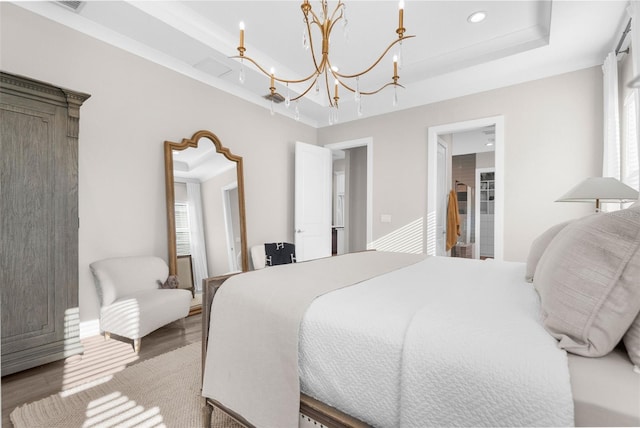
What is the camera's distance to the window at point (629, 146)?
91.9 inches

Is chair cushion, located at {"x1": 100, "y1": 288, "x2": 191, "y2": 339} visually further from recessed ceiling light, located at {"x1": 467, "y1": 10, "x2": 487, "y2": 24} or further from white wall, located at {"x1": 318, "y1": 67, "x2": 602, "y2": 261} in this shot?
recessed ceiling light, located at {"x1": 467, "y1": 10, "x2": 487, "y2": 24}

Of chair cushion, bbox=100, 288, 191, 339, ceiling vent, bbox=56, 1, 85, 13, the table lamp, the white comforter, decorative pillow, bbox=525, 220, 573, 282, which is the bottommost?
chair cushion, bbox=100, 288, 191, 339

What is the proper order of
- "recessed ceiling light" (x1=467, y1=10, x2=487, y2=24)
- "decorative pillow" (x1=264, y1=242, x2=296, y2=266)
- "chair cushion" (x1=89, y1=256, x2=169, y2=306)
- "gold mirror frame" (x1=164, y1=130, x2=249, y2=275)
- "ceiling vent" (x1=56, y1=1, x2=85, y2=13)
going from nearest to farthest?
"ceiling vent" (x1=56, y1=1, x2=85, y2=13) → "chair cushion" (x1=89, y1=256, x2=169, y2=306) → "recessed ceiling light" (x1=467, y1=10, x2=487, y2=24) → "gold mirror frame" (x1=164, y1=130, x2=249, y2=275) → "decorative pillow" (x1=264, y1=242, x2=296, y2=266)

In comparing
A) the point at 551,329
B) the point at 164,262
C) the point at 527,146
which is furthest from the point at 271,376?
the point at 527,146

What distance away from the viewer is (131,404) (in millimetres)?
1689

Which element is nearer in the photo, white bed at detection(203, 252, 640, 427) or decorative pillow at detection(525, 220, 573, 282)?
white bed at detection(203, 252, 640, 427)

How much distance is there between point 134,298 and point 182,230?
2.97 ft

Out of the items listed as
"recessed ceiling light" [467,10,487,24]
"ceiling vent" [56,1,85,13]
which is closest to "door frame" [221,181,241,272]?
"ceiling vent" [56,1,85,13]

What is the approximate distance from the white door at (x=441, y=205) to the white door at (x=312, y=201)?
5.61 feet

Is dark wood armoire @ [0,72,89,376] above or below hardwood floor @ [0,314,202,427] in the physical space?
above

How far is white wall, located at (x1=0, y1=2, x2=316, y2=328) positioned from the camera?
2350mm

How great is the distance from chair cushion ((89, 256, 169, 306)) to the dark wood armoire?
0.27 metres

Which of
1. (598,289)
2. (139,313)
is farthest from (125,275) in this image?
(598,289)

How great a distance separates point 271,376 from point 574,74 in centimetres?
405
